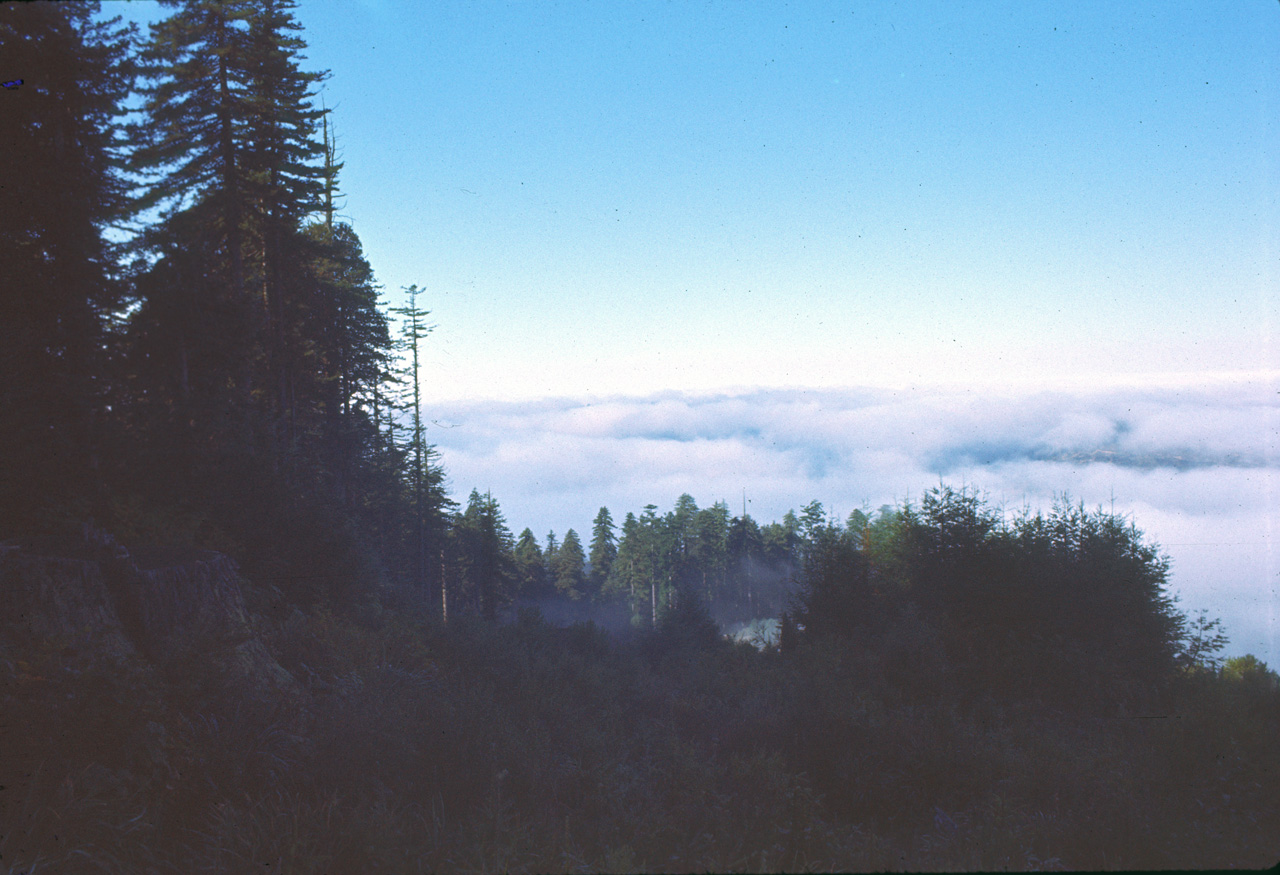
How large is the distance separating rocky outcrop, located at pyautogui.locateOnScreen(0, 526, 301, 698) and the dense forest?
0.14 ft

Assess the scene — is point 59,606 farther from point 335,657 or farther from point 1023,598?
point 1023,598

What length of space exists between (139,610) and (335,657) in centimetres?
327

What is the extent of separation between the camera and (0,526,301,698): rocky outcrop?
6301 mm

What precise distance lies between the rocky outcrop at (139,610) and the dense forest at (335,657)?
44mm

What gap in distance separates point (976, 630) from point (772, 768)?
42.1 feet

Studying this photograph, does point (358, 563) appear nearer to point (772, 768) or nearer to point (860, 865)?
point (772, 768)

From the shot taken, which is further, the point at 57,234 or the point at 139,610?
the point at 57,234

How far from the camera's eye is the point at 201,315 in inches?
616

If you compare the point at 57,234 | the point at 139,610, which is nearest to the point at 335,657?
the point at 139,610

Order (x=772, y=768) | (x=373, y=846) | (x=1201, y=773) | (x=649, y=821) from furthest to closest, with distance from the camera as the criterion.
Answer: (x=1201, y=773) < (x=772, y=768) < (x=649, y=821) < (x=373, y=846)

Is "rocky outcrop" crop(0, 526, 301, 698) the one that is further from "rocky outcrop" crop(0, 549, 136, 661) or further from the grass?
the grass

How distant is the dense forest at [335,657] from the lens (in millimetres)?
5344

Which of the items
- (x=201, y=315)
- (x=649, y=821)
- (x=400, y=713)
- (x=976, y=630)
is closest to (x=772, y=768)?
(x=649, y=821)

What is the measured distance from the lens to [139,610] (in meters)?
→ 7.46
